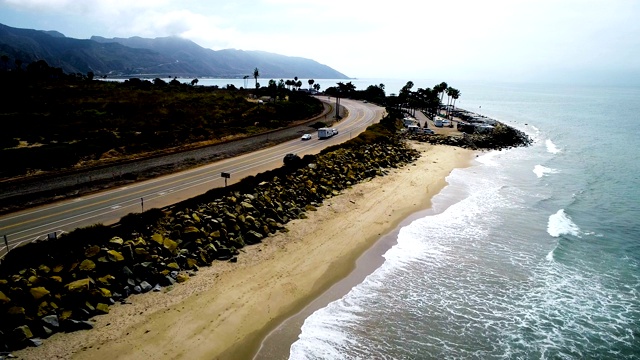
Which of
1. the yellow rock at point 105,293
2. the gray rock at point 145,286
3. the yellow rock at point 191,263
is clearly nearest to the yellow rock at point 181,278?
the yellow rock at point 191,263

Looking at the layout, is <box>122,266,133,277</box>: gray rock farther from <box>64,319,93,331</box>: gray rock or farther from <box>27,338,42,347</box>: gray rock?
<box>27,338,42,347</box>: gray rock

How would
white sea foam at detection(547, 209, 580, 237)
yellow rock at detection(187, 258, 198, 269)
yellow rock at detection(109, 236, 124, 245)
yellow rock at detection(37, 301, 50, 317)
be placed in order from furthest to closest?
white sea foam at detection(547, 209, 580, 237)
yellow rock at detection(187, 258, 198, 269)
yellow rock at detection(109, 236, 124, 245)
yellow rock at detection(37, 301, 50, 317)

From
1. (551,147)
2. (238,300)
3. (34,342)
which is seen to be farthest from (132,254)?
(551,147)

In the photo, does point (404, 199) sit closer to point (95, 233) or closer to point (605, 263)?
point (605, 263)

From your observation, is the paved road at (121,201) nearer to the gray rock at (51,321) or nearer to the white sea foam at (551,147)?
the gray rock at (51,321)

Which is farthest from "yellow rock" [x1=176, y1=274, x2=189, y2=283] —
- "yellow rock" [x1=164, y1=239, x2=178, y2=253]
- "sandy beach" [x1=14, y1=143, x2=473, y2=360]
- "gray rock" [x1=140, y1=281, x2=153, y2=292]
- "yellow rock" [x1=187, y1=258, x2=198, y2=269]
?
"yellow rock" [x1=164, y1=239, x2=178, y2=253]

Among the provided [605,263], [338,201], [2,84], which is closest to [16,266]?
[338,201]
